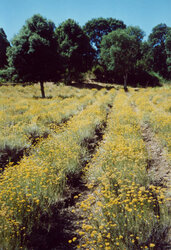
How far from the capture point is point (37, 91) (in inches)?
952

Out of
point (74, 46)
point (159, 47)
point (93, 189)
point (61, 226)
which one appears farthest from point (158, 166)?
point (159, 47)

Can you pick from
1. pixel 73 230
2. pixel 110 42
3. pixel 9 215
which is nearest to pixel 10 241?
pixel 9 215

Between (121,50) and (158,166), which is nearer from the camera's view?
(158,166)

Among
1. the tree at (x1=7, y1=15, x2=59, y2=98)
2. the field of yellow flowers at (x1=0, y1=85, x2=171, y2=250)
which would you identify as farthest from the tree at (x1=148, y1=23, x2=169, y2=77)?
the field of yellow flowers at (x1=0, y1=85, x2=171, y2=250)

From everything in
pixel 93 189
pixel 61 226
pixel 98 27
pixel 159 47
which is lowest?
pixel 61 226

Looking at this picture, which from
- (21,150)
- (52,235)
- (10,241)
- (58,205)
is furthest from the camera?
(21,150)

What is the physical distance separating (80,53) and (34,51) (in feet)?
49.2

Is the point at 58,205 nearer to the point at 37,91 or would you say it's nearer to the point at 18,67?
the point at 18,67

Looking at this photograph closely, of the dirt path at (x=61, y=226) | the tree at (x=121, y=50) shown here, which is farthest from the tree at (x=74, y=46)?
the dirt path at (x=61, y=226)

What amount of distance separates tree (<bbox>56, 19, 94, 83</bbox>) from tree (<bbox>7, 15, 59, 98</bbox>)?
11.3 meters

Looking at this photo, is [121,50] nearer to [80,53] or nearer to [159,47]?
[80,53]

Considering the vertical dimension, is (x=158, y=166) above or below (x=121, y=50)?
below

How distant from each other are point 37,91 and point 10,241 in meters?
23.0

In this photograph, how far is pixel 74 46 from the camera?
3044 cm
